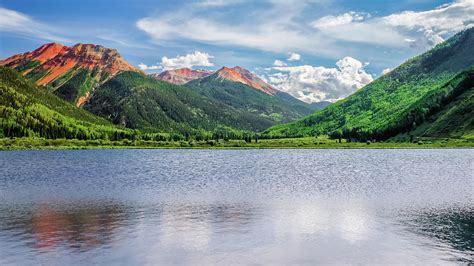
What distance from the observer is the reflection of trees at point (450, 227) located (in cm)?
3731

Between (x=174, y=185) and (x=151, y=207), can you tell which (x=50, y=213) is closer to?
(x=151, y=207)

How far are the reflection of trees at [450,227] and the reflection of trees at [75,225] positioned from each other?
29.8 metres

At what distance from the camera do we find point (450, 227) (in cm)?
4412

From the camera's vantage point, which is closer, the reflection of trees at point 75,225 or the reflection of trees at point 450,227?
the reflection of trees at point 450,227

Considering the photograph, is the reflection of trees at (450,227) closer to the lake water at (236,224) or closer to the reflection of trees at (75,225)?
the lake water at (236,224)

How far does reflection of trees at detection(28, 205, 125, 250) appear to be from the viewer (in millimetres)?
37688

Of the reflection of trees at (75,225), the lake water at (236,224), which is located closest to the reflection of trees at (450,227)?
the lake water at (236,224)

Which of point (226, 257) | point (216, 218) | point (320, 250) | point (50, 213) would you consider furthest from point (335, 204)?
point (50, 213)

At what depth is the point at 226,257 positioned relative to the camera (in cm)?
3341

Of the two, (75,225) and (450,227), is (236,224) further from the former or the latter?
(450,227)

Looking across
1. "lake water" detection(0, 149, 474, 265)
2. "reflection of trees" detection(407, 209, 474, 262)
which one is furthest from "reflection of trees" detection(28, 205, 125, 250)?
"reflection of trees" detection(407, 209, 474, 262)

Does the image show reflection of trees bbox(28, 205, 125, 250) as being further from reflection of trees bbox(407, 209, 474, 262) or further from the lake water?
reflection of trees bbox(407, 209, 474, 262)

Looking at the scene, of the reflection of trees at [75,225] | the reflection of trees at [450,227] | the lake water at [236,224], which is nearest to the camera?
the lake water at [236,224]

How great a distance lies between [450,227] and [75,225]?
38321 mm
